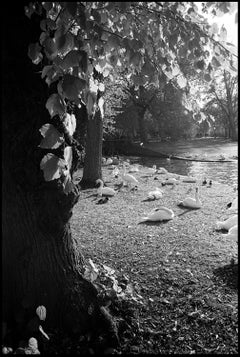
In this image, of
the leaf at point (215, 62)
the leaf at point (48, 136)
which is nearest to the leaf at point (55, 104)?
the leaf at point (48, 136)

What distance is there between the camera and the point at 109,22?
157 inches

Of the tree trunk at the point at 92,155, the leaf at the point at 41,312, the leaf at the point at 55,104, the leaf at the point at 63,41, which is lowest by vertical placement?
the leaf at the point at 41,312

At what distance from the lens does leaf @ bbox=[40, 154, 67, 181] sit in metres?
2.58

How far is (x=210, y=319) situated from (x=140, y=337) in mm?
827

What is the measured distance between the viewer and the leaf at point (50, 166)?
102 inches

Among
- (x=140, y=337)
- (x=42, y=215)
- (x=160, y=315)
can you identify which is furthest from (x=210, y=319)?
(x=42, y=215)

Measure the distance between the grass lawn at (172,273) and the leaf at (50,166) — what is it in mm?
1950

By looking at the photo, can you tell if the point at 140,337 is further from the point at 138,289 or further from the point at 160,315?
the point at 138,289

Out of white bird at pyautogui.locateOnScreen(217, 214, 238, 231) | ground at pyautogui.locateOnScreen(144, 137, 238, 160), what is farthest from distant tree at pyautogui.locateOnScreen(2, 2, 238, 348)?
ground at pyautogui.locateOnScreen(144, 137, 238, 160)

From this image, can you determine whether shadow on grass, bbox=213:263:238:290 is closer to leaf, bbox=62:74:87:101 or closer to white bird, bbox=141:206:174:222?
white bird, bbox=141:206:174:222

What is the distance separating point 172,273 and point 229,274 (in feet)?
2.63

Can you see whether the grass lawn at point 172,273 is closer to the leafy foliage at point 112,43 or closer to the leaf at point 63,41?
the leafy foliage at point 112,43

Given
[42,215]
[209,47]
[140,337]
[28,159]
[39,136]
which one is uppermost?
[209,47]

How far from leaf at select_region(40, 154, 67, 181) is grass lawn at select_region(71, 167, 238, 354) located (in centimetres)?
195
